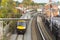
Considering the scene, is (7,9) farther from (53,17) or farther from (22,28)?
(22,28)

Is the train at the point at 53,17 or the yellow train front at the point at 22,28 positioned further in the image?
the yellow train front at the point at 22,28

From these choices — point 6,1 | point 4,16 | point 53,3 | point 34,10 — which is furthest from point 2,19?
point 53,3

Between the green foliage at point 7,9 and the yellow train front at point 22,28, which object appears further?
the yellow train front at point 22,28

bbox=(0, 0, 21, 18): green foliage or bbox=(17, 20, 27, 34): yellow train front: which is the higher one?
bbox=(0, 0, 21, 18): green foliage

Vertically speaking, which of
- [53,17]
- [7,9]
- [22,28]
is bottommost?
[22,28]

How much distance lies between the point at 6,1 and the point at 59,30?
995 millimetres

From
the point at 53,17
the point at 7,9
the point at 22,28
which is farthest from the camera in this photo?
the point at 22,28

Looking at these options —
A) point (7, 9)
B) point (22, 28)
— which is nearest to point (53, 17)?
point (7, 9)

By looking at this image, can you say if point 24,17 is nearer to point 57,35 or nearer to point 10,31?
point 10,31

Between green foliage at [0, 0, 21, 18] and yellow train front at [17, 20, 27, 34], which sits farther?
yellow train front at [17, 20, 27, 34]

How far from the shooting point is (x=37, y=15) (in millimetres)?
3629

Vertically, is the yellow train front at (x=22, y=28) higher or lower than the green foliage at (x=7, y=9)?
lower

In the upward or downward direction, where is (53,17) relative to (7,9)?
downward

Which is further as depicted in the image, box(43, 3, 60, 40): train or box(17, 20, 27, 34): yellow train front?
box(17, 20, 27, 34): yellow train front
